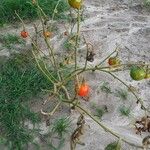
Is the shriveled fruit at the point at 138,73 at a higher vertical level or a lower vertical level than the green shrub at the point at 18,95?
higher

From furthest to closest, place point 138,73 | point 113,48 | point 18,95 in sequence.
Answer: point 113,48
point 18,95
point 138,73

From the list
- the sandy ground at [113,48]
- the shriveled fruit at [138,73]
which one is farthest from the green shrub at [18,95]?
the shriveled fruit at [138,73]

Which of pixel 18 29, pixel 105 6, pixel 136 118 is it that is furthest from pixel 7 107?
pixel 105 6

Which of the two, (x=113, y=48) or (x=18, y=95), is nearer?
(x=18, y=95)

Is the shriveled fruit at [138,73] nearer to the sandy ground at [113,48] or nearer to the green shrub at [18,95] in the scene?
the sandy ground at [113,48]

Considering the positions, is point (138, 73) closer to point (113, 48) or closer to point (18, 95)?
point (18, 95)

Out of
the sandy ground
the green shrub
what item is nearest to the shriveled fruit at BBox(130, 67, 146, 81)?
the sandy ground

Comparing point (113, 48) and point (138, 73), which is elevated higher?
point (138, 73)

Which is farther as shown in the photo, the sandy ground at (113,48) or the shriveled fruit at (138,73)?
the sandy ground at (113,48)

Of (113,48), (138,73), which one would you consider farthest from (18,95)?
(138,73)
